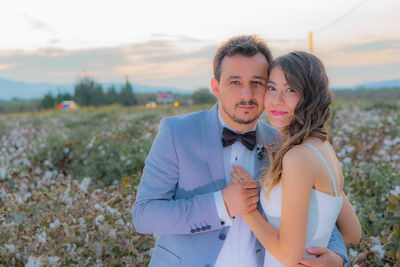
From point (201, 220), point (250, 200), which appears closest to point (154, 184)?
point (201, 220)

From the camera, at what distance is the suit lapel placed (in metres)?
2.70

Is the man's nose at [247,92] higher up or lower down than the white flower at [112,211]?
higher up

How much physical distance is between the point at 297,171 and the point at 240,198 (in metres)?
0.42

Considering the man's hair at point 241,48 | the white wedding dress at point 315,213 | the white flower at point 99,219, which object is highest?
the man's hair at point 241,48

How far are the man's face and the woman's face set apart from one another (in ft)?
0.40

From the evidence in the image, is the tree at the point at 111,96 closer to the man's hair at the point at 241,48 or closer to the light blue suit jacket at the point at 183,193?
the man's hair at the point at 241,48

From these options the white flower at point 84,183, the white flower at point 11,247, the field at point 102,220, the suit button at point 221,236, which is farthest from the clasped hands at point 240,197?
the white flower at point 84,183

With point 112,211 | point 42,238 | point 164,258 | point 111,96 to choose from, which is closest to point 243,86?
point 164,258

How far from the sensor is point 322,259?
7.98 feet

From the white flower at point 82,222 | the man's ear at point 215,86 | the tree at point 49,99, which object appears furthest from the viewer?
the tree at point 49,99

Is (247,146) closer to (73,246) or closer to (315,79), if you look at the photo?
(315,79)

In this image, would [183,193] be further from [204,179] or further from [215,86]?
[215,86]

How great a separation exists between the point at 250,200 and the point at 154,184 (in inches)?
27.0

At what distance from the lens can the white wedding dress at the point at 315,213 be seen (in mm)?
2318
